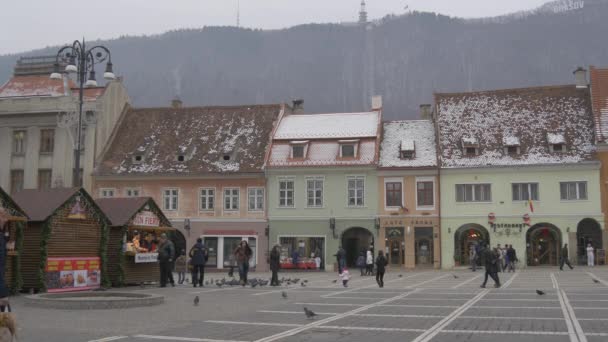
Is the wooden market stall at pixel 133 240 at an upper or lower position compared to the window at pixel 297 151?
lower

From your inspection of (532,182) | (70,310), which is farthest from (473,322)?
(532,182)

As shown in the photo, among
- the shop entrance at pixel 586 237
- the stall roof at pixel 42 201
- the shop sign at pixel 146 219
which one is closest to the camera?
the stall roof at pixel 42 201

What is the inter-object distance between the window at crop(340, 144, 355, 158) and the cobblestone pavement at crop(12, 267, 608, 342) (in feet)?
75.5

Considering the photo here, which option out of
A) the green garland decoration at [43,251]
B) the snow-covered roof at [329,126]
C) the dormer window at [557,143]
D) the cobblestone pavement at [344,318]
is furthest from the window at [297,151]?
the green garland decoration at [43,251]

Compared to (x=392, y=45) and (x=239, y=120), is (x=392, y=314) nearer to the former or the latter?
(x=239, y=120)

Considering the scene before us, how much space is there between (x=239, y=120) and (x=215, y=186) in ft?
20.4

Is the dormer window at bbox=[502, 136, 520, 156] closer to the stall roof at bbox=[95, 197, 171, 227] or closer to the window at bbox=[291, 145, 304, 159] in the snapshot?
the window at bbox=[291, 145, 304, 159]

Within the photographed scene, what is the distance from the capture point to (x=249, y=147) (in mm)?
46219

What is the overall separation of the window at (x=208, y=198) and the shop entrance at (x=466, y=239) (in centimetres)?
1536

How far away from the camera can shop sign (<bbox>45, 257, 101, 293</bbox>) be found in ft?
68.1

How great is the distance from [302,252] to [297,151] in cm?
645

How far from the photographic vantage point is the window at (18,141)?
47156 millimetres

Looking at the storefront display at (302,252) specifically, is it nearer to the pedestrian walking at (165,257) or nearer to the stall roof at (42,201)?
the pedestrian walking at (165,257)

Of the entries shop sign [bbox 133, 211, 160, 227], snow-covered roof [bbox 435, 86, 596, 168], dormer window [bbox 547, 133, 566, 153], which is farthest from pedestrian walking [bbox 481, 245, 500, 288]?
dormer window [bbox 547, 133, 566, 153]
